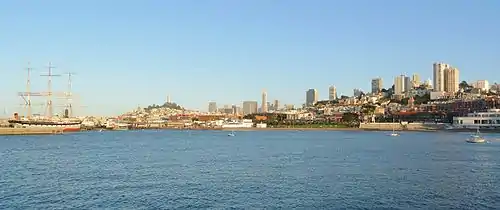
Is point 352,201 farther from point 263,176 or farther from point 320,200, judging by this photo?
point 263,176

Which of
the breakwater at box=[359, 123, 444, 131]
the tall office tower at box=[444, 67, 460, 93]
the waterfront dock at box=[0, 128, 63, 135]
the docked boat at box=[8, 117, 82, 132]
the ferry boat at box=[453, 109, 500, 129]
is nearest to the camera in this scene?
the waterfront dock at box=[0, 128, 63, 135]

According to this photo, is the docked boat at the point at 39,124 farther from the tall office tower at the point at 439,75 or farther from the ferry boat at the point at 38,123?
the tall office tower at the point at 439,75

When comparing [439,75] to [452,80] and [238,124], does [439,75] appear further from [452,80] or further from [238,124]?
[238,124]

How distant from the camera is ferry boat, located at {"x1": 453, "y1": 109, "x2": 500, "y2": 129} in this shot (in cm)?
8319

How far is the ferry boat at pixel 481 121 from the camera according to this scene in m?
83.2

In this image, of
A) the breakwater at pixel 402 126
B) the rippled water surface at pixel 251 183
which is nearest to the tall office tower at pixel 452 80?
the breakwater at pixel 402 126

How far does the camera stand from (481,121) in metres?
85.3

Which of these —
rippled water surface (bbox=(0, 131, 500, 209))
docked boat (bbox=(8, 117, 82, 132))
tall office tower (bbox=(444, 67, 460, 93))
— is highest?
tall office tower (bbox=(444, 67, 460, 93))

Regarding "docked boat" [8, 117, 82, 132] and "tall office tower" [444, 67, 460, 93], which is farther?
"tall office tower" [444, 67, 460, 93]

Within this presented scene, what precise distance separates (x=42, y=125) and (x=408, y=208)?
76369 millimetres

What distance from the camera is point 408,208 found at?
14500 mm

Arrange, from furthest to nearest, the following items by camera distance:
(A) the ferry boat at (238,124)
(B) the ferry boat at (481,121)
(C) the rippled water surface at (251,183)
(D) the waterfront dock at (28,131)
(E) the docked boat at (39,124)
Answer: (A) the ferry boat at (238,124) → (B) the ferry boat at (481,121) → (E) the docked boat at (39,124) → (D) the waterfront dock at (28,131) → (C) the rippled water surface at (251,183)

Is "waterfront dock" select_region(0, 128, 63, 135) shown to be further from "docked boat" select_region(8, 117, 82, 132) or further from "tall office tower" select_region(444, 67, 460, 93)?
"tall office tower" select_region(444, 67, 460, 93)

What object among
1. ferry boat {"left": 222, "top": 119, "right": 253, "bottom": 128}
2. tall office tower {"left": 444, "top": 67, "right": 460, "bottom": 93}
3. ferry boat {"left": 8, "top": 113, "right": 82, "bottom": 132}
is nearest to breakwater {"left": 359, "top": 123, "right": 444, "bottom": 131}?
ferry boat {"left": 222, "top": 119, "right": 253, "bottom": 128}
